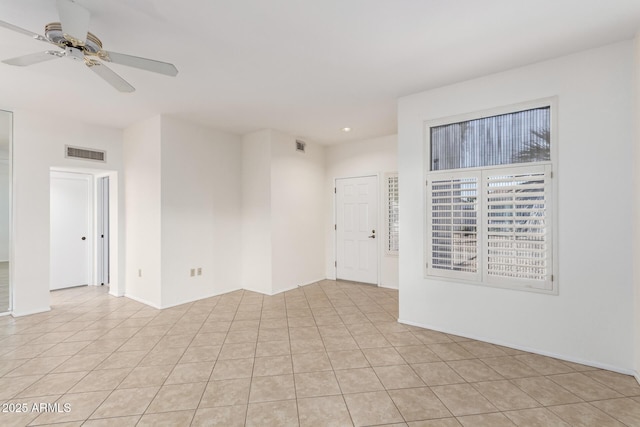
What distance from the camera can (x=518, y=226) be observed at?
2.88 m

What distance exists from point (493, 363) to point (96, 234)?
21.0 ft

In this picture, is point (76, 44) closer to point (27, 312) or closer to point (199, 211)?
point (199, 211)

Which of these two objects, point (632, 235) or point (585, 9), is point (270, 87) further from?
point (632, 235)

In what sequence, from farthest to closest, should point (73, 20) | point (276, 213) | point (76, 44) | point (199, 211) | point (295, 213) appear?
point (295, 213) < point (276, 213) < point (199, 211) < point (76, 44) < point (73, 20)

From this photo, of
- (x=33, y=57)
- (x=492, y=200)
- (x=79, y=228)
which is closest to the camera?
(x=33, y=57)

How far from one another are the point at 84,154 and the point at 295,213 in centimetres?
332

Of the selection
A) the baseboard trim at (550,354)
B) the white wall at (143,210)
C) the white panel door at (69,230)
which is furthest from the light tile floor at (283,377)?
the white panel door at (69,230)

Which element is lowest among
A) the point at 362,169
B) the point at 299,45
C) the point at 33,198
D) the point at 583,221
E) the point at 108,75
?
the point at 583,221

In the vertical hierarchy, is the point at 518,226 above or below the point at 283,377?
above

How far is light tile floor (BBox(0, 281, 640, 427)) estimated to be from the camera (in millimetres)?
1987

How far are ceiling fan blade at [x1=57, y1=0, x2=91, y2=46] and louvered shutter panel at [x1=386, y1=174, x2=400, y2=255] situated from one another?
447cm

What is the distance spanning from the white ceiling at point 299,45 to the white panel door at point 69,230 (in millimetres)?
1960

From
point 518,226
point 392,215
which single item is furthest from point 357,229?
point 518,226

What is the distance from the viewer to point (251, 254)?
205 inches
